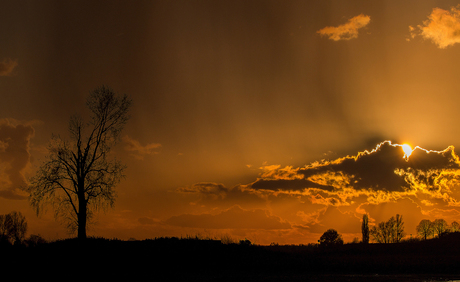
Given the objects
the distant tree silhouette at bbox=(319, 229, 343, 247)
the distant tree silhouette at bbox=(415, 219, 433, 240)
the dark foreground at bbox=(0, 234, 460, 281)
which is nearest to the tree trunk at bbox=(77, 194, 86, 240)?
the dark foreground at bbox=(0, 234, 460, 281)

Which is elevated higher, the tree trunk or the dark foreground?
the tree trunk

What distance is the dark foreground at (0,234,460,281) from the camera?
1980cm

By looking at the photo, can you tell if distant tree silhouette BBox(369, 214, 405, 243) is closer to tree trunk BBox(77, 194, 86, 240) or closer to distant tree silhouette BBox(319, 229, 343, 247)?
distant tree silhouette BBox(319, 229, 343, 247)

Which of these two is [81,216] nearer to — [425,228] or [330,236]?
[330,236]

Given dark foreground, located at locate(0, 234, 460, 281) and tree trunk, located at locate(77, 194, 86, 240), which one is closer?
dark foreground, located at locate(0, 234, 460, 281)

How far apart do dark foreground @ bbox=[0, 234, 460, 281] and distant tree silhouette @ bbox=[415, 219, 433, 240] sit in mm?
65353

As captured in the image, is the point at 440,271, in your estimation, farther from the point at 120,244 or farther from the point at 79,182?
the point at 79,182

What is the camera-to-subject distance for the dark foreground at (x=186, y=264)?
19.8 metres

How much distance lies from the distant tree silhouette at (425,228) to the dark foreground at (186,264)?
214 feet

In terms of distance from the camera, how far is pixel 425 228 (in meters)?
85.8

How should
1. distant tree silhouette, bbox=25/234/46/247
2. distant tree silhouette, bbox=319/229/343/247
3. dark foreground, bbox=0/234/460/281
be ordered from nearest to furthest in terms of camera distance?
dark foreground, bbox=0/234/460/281, distant tree silhouette, bbox=25/234/46/247, distant tree silhouette, bbox=319/229/343/247

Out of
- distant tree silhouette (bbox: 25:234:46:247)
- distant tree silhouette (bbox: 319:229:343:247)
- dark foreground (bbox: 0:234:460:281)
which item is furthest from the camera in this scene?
distant tree silhouette (bbox: 319:229:343:247)

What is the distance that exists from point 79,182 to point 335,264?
2188cm

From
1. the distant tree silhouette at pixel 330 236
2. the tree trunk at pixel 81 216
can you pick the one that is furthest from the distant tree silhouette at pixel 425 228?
the tree trunk at pixel 81 216
